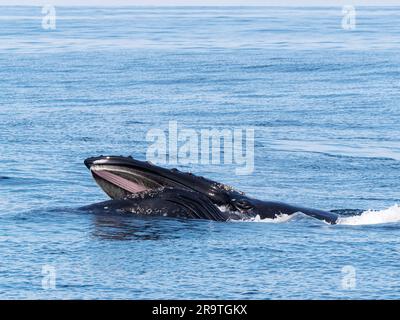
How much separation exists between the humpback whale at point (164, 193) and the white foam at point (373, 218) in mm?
1376

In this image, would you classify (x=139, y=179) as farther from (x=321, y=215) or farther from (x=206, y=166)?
(x=206, y=166)

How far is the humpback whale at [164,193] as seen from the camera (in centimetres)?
2194

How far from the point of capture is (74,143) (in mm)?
33938

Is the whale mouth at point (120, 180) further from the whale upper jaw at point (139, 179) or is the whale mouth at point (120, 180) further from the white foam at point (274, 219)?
the white foam at point (274, 219)

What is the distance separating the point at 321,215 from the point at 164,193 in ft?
9.91

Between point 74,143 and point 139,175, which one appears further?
point 74,143

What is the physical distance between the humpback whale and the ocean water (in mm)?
280

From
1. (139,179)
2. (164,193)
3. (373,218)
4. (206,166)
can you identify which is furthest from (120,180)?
(206,166)

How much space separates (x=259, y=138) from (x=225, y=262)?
15682mm

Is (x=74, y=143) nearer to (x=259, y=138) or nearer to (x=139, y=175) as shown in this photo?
(x=259, y=138)

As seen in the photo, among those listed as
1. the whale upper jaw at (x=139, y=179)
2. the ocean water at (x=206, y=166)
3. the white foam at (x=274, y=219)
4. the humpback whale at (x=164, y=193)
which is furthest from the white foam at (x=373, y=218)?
the whale upper jaw at (x=139, y=179)
